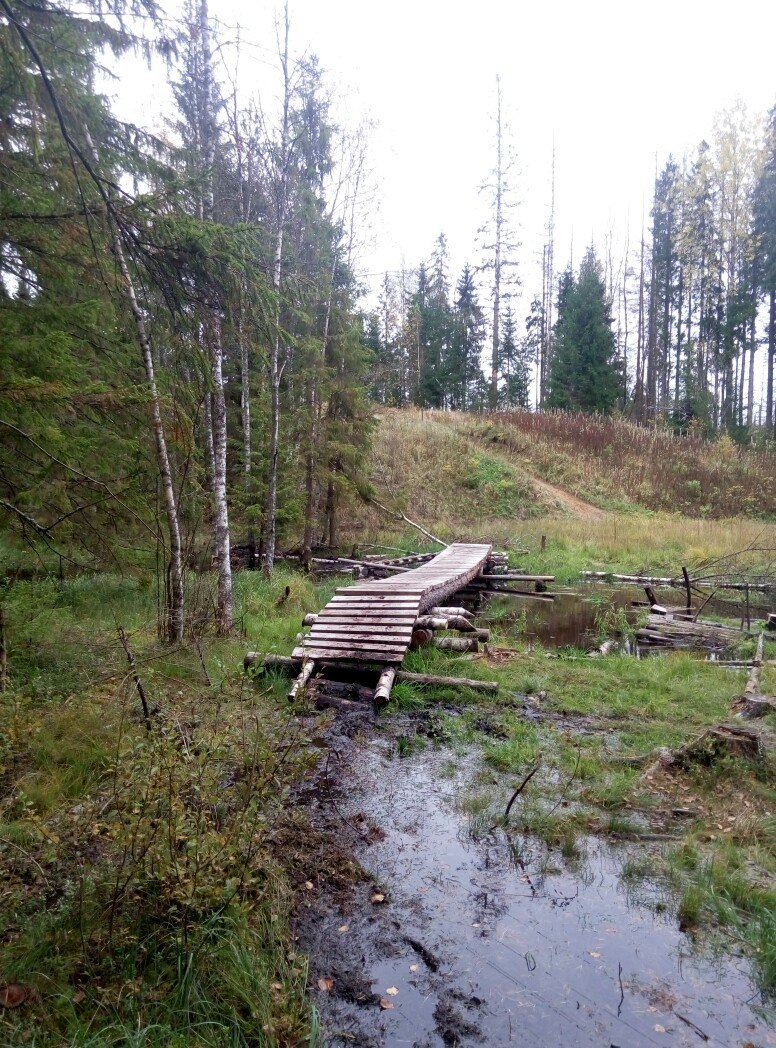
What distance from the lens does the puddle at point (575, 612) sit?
11156 millimetres

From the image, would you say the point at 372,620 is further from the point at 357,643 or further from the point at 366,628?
the point at 357,643

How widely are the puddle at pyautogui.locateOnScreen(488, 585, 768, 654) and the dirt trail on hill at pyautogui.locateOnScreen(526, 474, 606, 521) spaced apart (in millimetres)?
9806

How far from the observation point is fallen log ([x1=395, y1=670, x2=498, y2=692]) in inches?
294

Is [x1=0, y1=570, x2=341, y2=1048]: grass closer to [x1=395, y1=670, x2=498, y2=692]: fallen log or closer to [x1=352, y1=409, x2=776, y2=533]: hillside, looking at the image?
[x1=395, y1=670, x2=498, y2=692]: fallen log

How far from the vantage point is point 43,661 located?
606cm

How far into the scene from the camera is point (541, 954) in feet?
11.1

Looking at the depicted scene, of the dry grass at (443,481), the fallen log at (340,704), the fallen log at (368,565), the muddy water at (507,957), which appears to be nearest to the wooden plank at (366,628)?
the fallen log at (340,704)

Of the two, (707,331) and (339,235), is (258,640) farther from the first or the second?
(707,331)

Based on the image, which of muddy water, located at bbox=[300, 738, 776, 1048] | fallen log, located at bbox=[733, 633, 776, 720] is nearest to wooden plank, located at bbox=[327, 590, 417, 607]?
fallen log, located at bbox=[733, 633, 776, 720]

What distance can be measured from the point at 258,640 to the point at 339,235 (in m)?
12.3

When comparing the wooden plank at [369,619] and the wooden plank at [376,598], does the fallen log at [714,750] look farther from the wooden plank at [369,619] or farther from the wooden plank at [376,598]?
the wooden plank at [376,598]

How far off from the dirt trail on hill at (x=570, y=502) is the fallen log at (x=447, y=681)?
18.5 m

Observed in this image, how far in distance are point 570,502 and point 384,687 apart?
69.6ft

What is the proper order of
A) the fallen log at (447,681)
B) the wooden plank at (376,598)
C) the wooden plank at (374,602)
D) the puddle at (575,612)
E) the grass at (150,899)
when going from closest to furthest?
the grass at (150,899) → the fallen log at (447,681) → the wooden plank at (374,602) → the wooden plank at (376,598) → the puddle at (575,612)
